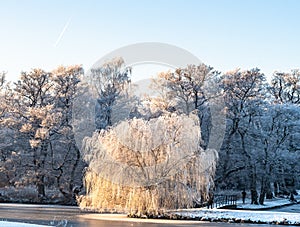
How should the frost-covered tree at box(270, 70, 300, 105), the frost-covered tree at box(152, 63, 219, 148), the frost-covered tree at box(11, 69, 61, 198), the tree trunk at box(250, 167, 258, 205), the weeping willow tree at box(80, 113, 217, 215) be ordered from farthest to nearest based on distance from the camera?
the frost-covered tree at box(270, 70, 300, 105)
the frost-covered tree at box(152, 63, 219, 148)
the frost-covered tree at box(11, 69, 61, 198)
the tree trunk at box(250, 167, 258, 205)
the weeping willow tree at box(80, 113, 217, 215)

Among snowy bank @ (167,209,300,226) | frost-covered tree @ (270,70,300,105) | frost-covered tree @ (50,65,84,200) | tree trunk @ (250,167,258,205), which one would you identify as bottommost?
snowy bank @ (167,209,300,226)

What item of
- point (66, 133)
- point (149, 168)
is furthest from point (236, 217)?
point (66, 133)

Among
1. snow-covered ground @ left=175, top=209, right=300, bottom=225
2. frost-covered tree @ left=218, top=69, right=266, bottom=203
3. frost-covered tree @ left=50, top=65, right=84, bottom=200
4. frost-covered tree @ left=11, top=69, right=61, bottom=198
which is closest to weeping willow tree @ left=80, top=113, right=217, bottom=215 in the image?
snow-covered ground @ left=175, top=209, right=300, bottom=225

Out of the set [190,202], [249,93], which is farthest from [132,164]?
[249,93]

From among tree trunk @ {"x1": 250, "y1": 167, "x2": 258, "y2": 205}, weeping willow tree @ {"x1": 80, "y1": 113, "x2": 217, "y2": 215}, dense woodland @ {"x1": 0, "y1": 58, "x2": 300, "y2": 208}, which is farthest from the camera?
dense woodland @ {"x1": 0, "y1": 58, "x2": 300, "y2": 208}

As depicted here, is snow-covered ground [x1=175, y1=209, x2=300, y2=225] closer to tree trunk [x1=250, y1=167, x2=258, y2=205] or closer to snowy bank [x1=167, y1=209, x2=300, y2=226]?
snowy bank [x1=167, y1=209, x2=300, y2=226]

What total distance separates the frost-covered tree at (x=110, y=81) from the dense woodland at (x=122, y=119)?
0.26 feet

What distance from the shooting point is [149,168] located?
22422mm

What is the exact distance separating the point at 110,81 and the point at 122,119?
3703mm

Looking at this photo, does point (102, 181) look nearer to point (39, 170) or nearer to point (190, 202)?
point (190, 202)

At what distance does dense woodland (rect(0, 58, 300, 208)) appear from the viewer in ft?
108

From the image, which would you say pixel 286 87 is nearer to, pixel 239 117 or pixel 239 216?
pixel 239 117

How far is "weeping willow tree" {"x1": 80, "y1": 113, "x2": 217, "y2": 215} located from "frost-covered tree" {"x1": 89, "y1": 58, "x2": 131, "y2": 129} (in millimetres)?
13396

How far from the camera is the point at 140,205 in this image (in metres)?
21.9
